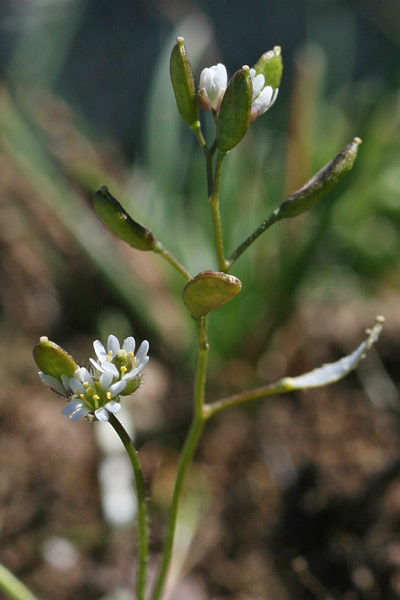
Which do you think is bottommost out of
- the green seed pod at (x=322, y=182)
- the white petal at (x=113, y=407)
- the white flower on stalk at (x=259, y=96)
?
the green seed pod at (x=322, y=182)

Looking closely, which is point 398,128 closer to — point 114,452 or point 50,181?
point 50,181

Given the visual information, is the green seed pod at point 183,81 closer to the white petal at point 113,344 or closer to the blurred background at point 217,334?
the white petal at point 113,344

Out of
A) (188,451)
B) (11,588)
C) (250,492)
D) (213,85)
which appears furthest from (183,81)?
(250,492)

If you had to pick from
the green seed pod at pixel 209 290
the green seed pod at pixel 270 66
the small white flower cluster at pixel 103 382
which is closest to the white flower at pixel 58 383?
the small white flower cluster at pixel 103 382

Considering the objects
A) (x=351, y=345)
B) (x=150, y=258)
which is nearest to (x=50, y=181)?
(x=150, y=258)

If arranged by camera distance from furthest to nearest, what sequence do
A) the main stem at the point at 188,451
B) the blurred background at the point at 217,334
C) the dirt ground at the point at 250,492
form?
the blurred background at the point at 217,334, the dirt ground at the point at 250,492, the main stem at the point at 188,451

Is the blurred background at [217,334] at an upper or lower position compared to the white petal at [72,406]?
lower

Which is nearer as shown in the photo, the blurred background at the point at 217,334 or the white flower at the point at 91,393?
the white flower at the point at 91,393

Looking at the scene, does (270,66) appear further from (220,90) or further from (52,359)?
(52,359)
